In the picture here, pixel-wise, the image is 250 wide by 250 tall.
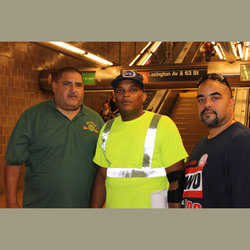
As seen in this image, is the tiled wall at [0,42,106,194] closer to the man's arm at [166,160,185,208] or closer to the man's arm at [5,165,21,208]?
the man's arm at [5,165,21,208]

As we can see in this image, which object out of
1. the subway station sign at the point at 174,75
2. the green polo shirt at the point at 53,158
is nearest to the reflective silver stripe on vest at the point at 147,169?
the green polo shirt at the point at 53,158

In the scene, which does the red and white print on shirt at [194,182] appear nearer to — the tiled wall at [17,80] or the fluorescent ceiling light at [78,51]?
the fluorescent ceiling light at [78,51]

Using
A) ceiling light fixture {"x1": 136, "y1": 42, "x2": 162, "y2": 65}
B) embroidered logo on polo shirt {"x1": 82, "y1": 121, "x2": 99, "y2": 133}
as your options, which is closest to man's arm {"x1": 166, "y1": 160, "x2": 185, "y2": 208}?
embroidered logo on polo shirt {"x1": 82, "y1": 121, "x2": 99, "y2": 133}

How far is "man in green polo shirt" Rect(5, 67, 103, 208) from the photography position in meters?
2.62

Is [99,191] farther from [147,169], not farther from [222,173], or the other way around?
[222,173]

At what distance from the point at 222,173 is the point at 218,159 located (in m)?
0.09

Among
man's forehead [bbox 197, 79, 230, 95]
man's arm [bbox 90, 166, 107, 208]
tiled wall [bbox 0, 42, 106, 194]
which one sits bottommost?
man's arm [bbox 90, 166, 107, 208]

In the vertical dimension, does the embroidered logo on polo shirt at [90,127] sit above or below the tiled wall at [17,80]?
below

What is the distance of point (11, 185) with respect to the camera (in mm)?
2596

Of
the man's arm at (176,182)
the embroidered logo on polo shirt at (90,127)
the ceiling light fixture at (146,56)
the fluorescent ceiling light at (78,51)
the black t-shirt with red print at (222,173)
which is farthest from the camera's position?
the ceiling light fixture at (146,56)

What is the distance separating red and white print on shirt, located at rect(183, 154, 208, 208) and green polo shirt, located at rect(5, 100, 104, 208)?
1011 mm

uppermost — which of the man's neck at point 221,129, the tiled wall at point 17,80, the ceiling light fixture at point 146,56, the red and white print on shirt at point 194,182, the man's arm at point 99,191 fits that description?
the ceiling light fixture at point 146,56

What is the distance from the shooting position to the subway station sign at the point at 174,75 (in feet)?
24.2

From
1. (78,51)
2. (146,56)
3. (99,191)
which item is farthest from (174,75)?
(99,191)
